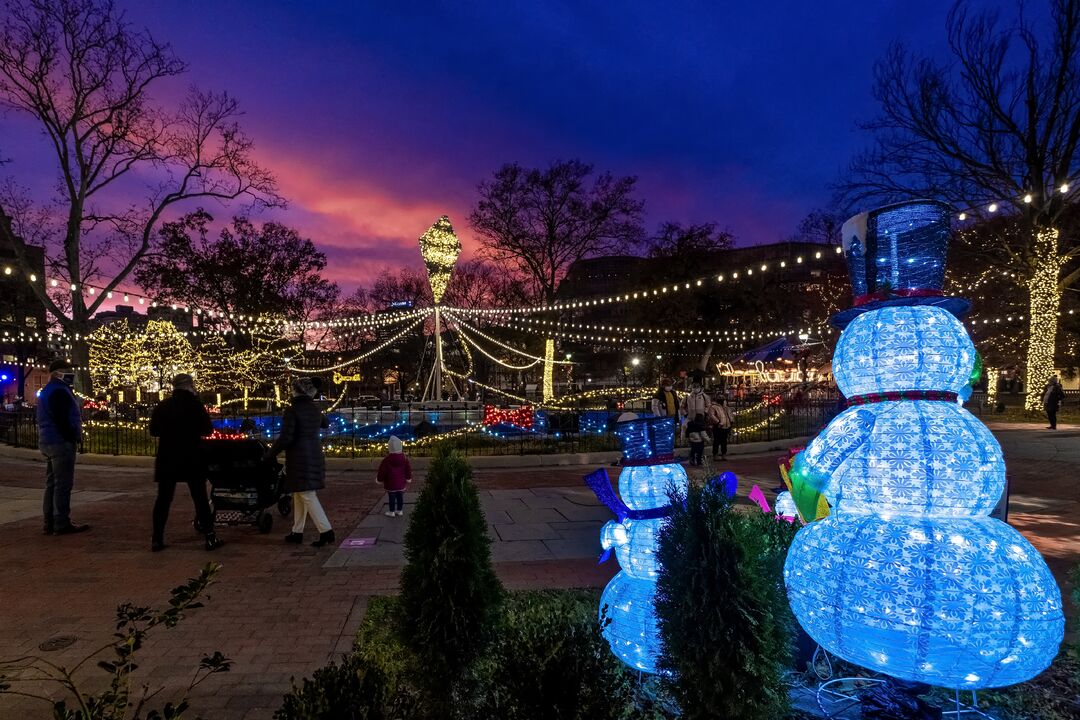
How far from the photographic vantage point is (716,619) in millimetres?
1991

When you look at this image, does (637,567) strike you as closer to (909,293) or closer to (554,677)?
(554,677)

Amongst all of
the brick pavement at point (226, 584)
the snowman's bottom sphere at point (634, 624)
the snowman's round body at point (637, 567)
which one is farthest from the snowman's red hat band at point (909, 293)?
the brick pavement at point (226, 584)

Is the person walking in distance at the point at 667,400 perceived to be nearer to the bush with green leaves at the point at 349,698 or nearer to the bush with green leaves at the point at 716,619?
the bush with green leaves at the point at 716,619

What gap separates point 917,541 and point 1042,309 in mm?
25918

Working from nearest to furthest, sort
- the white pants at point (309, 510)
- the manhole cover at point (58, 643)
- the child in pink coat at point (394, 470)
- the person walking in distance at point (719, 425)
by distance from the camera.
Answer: the manhole cover at point (58, 643) < the white pants at point (309, 510) < the child in pink coat at point (394, 470) < the person walking in distance at point (719, 425)

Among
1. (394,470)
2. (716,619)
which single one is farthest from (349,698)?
(394,470)

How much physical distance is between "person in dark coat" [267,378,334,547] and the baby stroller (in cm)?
67

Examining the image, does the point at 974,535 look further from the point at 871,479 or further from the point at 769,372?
the point at 769,372

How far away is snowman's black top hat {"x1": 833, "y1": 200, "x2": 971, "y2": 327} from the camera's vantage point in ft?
8.89

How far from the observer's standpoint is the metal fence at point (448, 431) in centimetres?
1428

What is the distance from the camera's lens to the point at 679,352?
4072 cm

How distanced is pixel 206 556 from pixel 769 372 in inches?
2096

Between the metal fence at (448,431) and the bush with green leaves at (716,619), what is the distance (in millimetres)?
11358

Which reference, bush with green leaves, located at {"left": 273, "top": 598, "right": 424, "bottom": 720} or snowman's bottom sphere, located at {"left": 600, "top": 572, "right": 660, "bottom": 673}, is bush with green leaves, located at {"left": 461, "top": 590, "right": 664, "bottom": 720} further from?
snowman's bottom sphere, located at {"left": 600, "top": 572, "right": 660, "bottom": 673}
